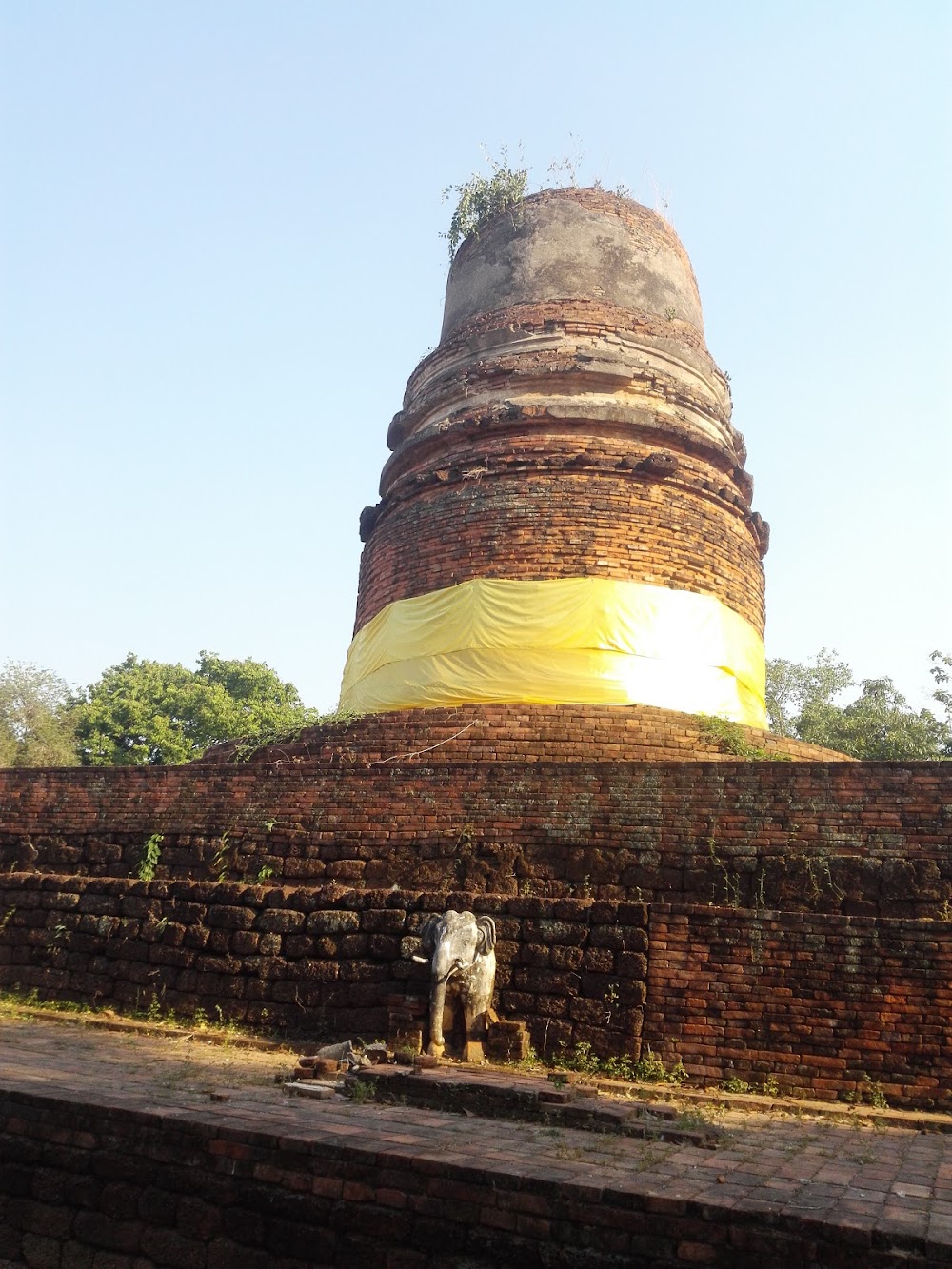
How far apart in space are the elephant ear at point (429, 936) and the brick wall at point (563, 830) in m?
0.70

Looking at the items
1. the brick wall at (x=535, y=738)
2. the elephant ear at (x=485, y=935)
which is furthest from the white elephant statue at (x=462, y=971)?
the brick wall at (x=535, y=738)

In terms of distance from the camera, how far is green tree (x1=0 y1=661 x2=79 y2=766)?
22828 millimetres

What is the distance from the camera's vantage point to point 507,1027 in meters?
6.14

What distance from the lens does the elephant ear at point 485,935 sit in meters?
6.22

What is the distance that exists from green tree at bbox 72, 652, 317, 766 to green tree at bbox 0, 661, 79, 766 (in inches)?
19.4

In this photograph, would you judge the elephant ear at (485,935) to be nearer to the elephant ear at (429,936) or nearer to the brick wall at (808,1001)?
the elephant ear at (429,936)

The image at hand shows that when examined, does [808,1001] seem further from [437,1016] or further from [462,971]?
[437,1016]

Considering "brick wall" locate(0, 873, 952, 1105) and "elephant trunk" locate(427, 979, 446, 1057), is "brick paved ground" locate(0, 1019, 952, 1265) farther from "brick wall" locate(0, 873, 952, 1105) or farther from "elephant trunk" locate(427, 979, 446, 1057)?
"elephant trunk" locate(427, 979, 446, 1057)

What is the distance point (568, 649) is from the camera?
9.41 metres

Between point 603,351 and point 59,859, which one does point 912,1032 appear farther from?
point 603,351

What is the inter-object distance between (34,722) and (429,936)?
69.4 feet

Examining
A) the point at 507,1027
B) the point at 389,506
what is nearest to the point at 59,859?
the point at 507,1027

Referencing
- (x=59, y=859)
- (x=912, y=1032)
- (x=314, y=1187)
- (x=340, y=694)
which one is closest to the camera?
(x=314, y=1187)

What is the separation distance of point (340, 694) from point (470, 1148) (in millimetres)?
7855
